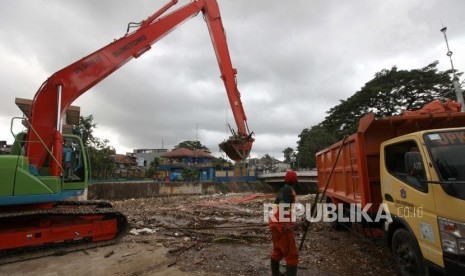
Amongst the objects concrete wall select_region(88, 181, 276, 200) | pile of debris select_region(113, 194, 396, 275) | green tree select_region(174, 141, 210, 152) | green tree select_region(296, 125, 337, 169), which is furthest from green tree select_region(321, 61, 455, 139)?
green tree select_region(174, 141, 210, 152)

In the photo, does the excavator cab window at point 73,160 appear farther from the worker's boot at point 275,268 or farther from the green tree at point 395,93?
the green tree at point 395,93

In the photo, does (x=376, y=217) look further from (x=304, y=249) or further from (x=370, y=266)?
(x=304, y=249)

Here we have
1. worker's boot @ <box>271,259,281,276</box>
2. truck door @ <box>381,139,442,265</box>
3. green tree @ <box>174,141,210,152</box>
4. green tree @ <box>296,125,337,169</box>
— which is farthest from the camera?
green tree @ <box>174,141,210,152</box>

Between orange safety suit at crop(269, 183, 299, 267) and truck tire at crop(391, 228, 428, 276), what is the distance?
1407 mm

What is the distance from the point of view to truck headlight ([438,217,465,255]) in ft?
10.8

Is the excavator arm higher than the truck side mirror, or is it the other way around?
the excavator arm

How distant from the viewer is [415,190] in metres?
4.13

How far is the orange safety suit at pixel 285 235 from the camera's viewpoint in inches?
185

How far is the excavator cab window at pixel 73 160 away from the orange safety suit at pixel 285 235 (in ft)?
16.5

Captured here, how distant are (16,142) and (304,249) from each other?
22.7 ft

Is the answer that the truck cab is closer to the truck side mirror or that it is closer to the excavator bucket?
the truck side mirror

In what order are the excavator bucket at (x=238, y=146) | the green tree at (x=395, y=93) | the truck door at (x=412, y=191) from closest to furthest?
1. the truck door at (x=412, y=191)
2. the excavator bucket at (x=238, y=146)
3. the green tree at (x=395, y=93)

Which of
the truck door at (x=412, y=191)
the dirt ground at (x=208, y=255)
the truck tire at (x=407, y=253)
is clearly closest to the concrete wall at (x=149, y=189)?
the dirt ground at (x=208, y=255)

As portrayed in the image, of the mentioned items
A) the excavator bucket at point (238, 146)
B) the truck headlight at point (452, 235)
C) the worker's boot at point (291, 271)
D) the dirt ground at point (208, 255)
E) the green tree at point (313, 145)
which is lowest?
the dirt ground at point (208, 255)
